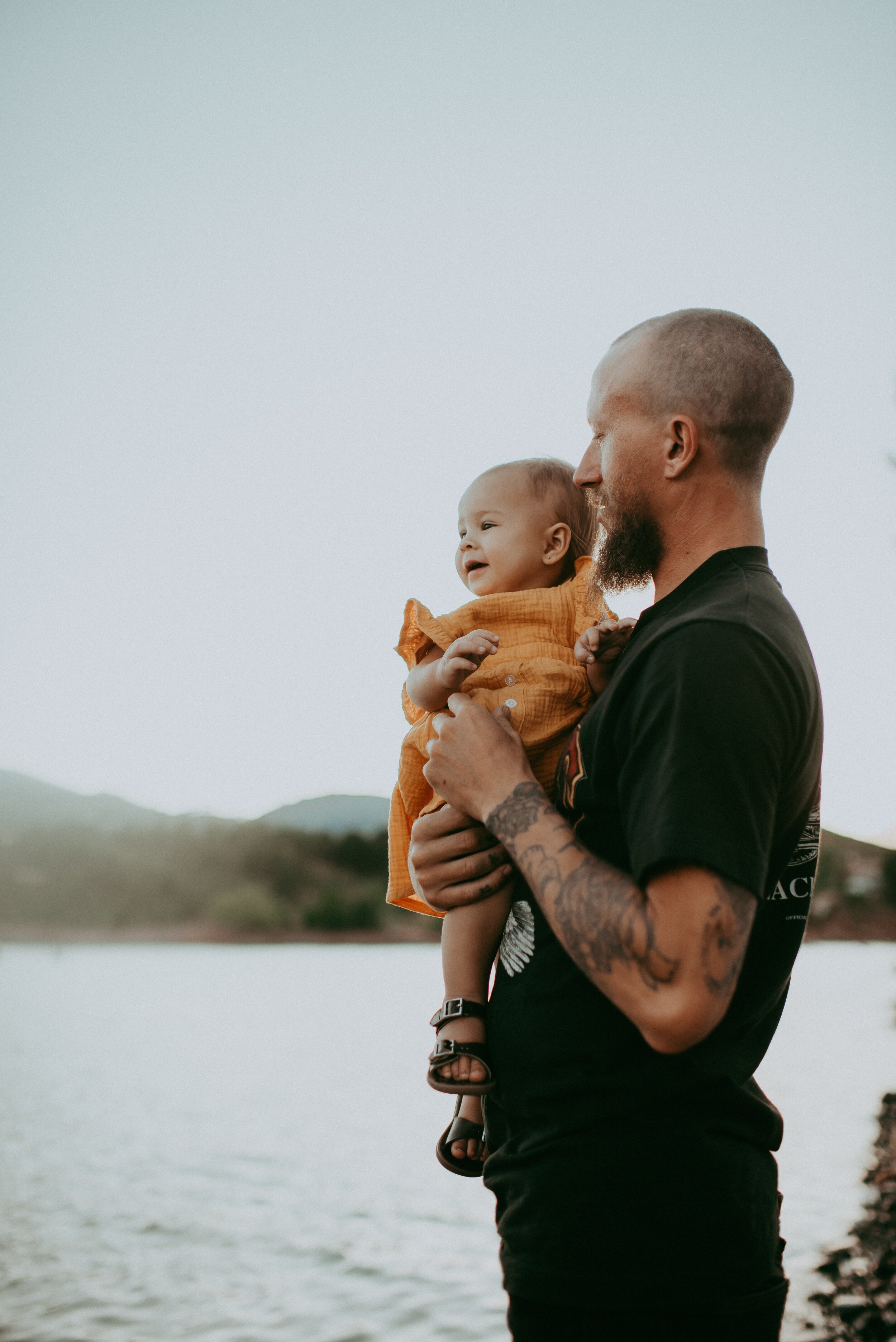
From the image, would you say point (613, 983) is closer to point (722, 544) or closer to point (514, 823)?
point (514, 823)

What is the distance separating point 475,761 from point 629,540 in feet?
1.46

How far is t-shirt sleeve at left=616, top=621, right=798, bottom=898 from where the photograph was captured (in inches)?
44.9

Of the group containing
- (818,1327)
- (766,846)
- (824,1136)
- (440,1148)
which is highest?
(766,846)

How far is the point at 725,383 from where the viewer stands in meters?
1.56

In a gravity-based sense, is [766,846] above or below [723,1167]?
above

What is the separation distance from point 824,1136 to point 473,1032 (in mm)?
14613

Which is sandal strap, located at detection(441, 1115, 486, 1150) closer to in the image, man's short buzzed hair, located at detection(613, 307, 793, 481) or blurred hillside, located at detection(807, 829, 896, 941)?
man's short buzzed hair, located at detection(613, 307, 793, 481)

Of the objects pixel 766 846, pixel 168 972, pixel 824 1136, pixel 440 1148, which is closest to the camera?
pixel 766 846

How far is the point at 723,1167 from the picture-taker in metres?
1.34

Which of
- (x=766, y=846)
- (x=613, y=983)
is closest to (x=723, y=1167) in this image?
(x=613, y=983)

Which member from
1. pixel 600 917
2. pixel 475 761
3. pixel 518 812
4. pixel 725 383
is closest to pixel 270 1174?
pixel 475 761

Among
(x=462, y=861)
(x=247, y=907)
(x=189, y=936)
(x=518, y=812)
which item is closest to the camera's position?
(x=518, y=812)

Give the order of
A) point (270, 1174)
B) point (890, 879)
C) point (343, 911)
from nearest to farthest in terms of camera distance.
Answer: point (270, 1174) < point (890, 879) < point (343, 911)

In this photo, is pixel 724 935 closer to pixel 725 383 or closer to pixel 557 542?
pixel 725 383
